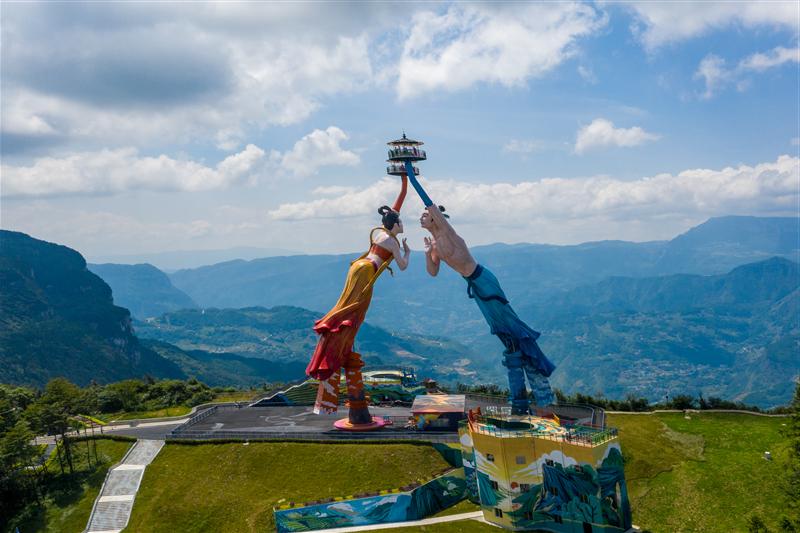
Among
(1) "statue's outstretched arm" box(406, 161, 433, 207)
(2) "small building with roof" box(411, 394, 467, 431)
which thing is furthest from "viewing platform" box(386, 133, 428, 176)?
(2) "small building with roof" box(411, 394, 467, 431)

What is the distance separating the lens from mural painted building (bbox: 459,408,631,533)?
3603 centimetres

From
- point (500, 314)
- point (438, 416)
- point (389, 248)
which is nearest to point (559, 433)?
point (500, 314)

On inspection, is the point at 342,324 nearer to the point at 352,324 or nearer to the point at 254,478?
the point at 352,324

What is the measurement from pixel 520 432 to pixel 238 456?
2215cm

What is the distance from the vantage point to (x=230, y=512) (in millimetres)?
41594

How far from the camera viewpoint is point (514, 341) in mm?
46375

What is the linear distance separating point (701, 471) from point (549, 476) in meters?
15.5

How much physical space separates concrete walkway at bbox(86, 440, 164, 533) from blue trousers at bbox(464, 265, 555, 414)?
2874 centimetres

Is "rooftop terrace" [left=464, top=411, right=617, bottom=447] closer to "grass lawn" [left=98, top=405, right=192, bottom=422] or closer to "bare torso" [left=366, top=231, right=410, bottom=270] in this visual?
"bare torso" [left=366, top=231, right=410, bottom=270]

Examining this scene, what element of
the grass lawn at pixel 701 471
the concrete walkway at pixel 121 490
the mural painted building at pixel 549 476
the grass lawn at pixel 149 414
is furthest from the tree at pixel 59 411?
the grass lawn at pixel 701 471

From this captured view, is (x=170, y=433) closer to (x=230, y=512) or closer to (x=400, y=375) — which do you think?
(x=230, y=512)

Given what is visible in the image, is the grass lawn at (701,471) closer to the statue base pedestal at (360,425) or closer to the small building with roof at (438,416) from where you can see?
the small building with roof at (438,416)

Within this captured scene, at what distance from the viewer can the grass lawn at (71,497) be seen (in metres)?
42.9

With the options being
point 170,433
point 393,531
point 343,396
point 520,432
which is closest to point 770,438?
point 520,432
